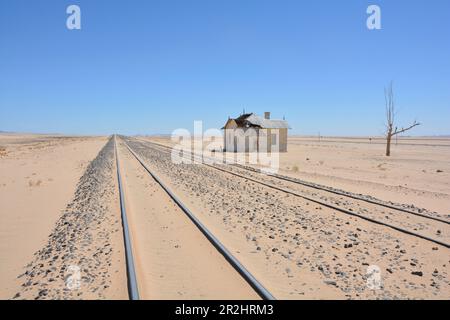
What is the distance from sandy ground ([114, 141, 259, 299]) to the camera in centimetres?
457

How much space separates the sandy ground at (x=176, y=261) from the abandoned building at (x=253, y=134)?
26.7 metres

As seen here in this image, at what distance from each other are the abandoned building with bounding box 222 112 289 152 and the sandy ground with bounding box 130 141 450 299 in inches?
1006

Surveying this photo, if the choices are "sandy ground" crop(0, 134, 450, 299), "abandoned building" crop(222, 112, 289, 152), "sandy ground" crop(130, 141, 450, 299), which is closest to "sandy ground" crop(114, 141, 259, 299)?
"sandy ground" crop(0, 134, 450, 299)

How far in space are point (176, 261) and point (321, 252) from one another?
270cm

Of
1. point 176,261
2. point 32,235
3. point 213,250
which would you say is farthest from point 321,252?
point 32,235

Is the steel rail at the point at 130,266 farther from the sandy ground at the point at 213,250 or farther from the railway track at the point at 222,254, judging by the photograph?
the sandy ground at the point at 213,250

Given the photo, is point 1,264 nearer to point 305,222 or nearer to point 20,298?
point 20,298

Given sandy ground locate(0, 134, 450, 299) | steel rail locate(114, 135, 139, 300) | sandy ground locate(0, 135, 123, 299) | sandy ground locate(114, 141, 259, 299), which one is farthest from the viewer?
sandy ground locate(0, 135, 123, 299)

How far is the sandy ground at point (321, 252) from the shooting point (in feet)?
15.6

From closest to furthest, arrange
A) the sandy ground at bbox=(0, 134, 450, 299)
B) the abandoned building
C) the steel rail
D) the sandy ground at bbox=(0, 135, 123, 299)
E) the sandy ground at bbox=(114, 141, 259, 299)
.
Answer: the steel rail, the sandy ground at bbox=(114, 141, 259, 299), the sandy ground at bbox=(0, 134, 450, 299), the sandy ground at bbox=(0, 135, 123, 299), the abandoned building

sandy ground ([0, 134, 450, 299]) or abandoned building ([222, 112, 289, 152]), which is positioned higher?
abandoned building ([222, 112, 289, 152])

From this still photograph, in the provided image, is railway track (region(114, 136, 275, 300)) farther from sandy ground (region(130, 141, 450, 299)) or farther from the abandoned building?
the abandoned building

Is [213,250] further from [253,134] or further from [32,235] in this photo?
[253,134]
